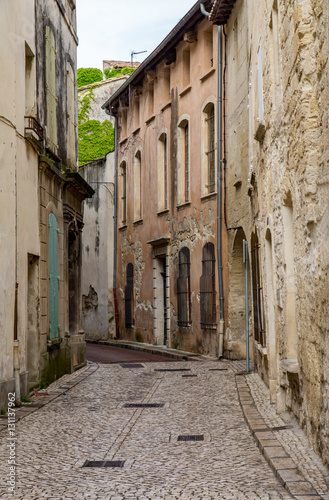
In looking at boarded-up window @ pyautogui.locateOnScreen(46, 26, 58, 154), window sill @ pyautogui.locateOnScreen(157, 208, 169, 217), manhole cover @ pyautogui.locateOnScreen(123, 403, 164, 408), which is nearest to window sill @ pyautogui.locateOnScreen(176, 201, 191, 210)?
window sill @ pyautogui.locateOnScreen(157, 208, 169, 217)

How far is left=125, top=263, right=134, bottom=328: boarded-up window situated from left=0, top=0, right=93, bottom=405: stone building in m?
8.13

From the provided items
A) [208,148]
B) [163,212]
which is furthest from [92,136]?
[208,148]

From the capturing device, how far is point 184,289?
64.1 ft

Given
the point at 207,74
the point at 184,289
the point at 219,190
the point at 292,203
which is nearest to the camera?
the point at 292,203

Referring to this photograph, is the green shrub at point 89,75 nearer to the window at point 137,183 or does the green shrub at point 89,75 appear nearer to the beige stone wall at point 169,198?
the beige stone wall at point 169,198

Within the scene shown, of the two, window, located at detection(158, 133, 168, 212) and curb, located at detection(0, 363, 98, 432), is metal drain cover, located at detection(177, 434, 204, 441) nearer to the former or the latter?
curb, located at detection(0, 363, 98, 432)

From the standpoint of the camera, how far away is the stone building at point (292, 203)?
5844mm

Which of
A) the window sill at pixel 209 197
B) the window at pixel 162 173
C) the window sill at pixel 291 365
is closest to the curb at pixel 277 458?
the window sill at pixel 291 365

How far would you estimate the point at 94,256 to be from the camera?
27719 mm

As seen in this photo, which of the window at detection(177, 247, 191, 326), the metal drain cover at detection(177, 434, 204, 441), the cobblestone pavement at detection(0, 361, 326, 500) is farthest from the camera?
the window at detection(177, 247, 191, 326)

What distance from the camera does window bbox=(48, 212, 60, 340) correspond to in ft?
42.9

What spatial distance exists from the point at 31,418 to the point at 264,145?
15.3 feet

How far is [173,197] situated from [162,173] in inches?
69.0

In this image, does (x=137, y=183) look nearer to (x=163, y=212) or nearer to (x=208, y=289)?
(x=163, y=212)
